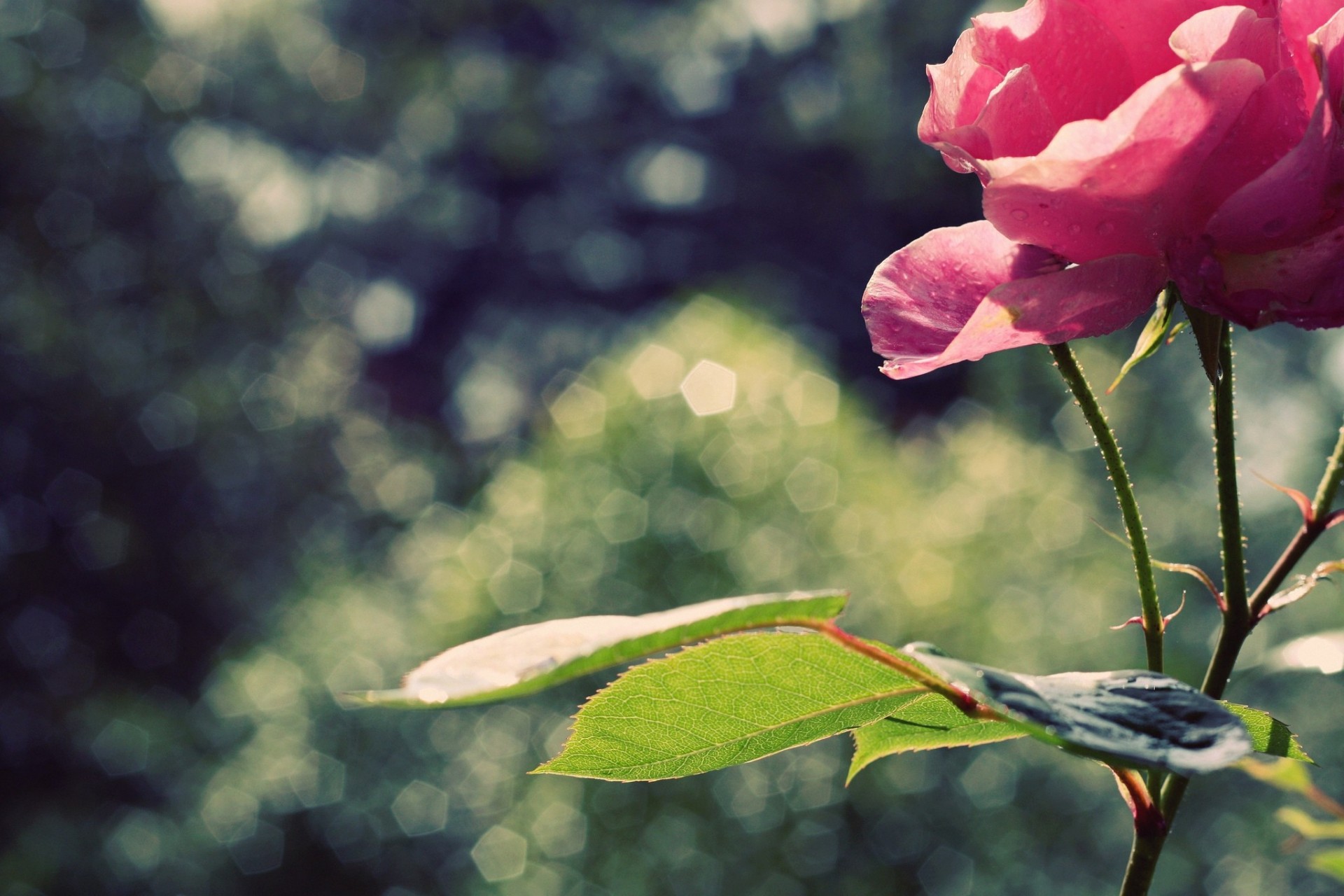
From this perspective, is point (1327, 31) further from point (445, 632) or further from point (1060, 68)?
point (445, 632)

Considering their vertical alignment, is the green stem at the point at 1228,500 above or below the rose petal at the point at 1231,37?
below

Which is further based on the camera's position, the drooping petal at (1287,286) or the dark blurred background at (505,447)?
the dark blurred background at (505,447)

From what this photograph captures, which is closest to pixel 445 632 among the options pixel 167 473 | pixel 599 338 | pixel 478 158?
pixel 167 473

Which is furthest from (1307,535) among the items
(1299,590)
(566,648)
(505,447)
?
(505,447)

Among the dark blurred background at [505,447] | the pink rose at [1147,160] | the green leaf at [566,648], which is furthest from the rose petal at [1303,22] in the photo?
the dark blurred background at [505,447]

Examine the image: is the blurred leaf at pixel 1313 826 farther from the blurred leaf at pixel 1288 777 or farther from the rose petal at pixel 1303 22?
the rose petal at pixel 1303 22

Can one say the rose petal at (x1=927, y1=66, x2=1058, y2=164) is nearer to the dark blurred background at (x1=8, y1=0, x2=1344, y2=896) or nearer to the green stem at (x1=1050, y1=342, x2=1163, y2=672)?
the green stem at (x1=1050, y1=342, x2=1163, y2=672)

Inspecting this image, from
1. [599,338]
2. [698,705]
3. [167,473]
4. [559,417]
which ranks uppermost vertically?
[698,705]

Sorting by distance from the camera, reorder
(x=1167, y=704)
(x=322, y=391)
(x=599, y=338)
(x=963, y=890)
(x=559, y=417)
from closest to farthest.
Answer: (x=1167, y=704), (x=963, y=890), (x=559, y=417), (x=322, y=391), (x=599, y=338)

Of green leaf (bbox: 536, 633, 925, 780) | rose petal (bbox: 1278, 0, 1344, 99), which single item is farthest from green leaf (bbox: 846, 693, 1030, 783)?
rose petal (bbox: 1278, 0, 1344, 99)
